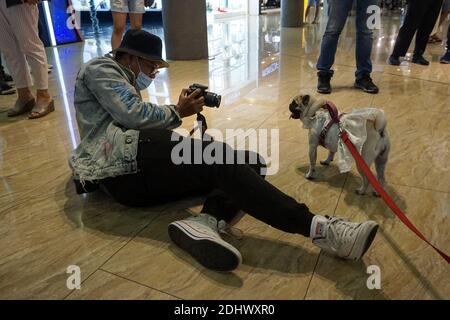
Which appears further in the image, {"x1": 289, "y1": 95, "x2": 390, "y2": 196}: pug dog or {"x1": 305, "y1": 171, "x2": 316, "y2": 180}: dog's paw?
{"x1": 305, "y1": 171, "x2": 316, "y2": 180}: dog's paw

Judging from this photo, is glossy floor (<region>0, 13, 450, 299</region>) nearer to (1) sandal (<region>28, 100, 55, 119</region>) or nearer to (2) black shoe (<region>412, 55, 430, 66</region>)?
(1) sandal (<region>28, 100, 55, 119</region>)

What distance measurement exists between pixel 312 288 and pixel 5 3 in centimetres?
285

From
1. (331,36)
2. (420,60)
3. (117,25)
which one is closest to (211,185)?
(331,36)

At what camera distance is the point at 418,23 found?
4.31m

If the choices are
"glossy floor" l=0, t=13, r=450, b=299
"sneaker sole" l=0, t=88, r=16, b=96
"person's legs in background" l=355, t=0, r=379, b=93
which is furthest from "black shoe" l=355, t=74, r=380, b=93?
"sneaker sole" l=0, t=88, r=16, b=96

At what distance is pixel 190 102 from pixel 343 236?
2.76 ft

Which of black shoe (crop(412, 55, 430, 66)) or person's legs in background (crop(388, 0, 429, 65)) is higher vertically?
person's legs in background (crop(388, 0, 429, 65))

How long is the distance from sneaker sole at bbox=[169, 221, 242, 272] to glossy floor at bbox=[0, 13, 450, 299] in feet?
0.14

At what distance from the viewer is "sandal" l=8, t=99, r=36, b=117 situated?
299 centimetres

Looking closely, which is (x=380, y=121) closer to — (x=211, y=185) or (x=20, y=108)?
(x=211, y=185)

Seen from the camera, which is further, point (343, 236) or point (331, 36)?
point (331, 36)

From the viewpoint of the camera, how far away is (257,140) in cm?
243

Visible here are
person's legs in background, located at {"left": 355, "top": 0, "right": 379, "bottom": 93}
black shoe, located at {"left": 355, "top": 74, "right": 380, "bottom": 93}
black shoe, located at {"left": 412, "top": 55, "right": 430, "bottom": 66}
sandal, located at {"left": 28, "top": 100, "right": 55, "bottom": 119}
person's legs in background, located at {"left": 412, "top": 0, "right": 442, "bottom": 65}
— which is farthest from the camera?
black shoe, located at {"left": 412, "top": 55, "right": 430, "bottom": 66}
